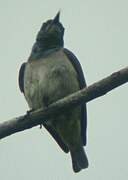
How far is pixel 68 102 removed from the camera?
5887 millimetres

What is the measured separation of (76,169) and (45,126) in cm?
86

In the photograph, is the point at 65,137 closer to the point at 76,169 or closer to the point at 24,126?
the point at 76,169

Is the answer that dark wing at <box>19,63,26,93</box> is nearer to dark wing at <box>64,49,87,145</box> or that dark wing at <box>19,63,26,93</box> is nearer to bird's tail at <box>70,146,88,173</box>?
dark wing at <box>64,49,87,145</box>

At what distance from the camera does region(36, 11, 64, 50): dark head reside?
917 cm

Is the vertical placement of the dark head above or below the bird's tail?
above

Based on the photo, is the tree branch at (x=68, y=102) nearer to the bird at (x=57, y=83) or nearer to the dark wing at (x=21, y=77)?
the bird at (x=57, y=83)

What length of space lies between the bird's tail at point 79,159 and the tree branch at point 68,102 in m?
2.39

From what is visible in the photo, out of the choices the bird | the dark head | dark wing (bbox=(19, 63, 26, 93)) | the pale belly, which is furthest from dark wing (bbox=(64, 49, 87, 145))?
dark wing (bbox=(19, 63, 26, 93))

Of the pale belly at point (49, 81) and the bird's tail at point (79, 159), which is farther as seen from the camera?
the bird's tail at point (79, 159)

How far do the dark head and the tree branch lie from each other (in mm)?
2998

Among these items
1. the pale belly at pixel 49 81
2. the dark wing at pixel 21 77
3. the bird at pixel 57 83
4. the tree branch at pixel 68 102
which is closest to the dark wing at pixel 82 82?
the bird at pixel 57 83

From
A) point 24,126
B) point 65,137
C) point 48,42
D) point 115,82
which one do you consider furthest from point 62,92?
point 115,82

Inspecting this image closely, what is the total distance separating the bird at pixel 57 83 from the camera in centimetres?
809

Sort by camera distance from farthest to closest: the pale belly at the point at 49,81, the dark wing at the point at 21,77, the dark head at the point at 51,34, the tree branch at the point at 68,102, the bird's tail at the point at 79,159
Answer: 1. the dark head at the point at 51,34
2. the dark wing at the point at 21,77
3. the bird's tail at the point at 79,159
4. the pale belly at the point at 49,81
5. the tree branch at the point at 68,102
